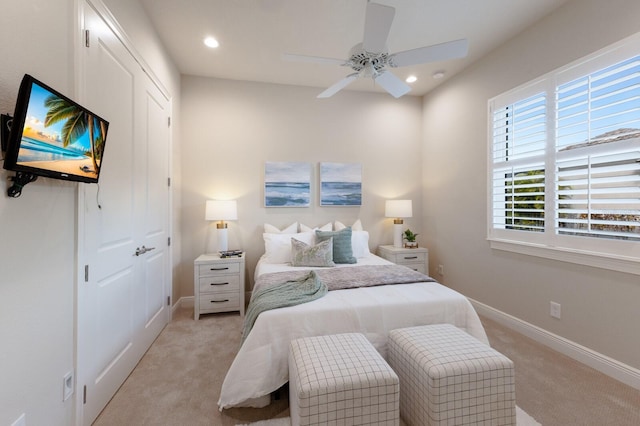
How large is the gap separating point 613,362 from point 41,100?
3.89 meters

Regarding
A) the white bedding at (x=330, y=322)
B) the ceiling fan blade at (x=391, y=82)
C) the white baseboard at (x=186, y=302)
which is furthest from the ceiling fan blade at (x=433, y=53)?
the white baseboard at (x=186, y=302)

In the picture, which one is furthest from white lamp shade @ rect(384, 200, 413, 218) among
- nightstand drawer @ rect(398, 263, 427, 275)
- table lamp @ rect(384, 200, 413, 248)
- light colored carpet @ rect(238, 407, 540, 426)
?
light colored carpet @ rect(238, 407, 540, 426)

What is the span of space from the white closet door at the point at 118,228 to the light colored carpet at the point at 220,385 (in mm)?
162

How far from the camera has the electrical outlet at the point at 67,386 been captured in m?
1.43

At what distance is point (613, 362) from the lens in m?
2.07

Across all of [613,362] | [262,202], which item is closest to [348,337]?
[613,362]

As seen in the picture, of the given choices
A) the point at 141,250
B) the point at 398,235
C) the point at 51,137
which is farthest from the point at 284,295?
the point at 398,235

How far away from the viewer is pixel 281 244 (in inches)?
132

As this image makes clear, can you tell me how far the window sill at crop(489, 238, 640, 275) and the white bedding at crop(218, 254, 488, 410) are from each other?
1134 millimetres

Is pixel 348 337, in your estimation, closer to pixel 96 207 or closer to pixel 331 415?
pixel 331 415

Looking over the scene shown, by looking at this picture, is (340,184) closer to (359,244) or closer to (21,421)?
(359,244)

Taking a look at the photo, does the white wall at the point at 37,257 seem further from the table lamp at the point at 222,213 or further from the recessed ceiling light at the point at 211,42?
the table lamp at the point at 222,213

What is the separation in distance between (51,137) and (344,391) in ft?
5.93

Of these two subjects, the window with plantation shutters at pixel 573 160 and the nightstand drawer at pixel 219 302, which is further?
the nightstand drawer at pixel 219 302
